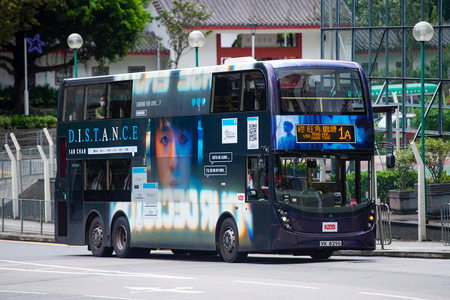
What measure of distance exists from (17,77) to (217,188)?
42.9 m

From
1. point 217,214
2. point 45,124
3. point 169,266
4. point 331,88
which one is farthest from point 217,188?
point 45,124

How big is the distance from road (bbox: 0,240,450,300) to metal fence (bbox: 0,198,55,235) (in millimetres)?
11220

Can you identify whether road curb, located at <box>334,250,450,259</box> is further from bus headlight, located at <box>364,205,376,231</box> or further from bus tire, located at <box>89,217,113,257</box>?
bus tire, located at <box>89,217,113,257</box>

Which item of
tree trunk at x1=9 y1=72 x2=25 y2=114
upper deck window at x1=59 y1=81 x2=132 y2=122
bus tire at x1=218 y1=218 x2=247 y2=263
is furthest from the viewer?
tree trunk at x1=9 y1=72 x2=25 y2=114

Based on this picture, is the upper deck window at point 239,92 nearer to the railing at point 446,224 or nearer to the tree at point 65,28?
the railing at point 446,224

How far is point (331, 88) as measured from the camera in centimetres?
1889

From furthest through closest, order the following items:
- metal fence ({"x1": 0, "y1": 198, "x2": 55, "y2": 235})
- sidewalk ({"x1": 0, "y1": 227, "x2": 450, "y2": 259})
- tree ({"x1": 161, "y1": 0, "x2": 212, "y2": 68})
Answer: tree ({"x1": 161, "y1": 0, "x2": 212, "y2": 68})
metal fence ({"x1": 0, "y1": 198, "x2": 55, "y2": 235})
sidewalk ({"x1": 0, "y1": 227, "x2": 450, "y2": 259})

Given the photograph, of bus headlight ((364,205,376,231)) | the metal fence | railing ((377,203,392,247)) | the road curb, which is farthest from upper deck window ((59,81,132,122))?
the metal fence

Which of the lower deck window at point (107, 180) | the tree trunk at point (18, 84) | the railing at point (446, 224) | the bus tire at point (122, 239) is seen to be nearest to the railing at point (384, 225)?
the railing at point (446, 224)

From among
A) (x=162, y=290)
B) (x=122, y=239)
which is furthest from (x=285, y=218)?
(x=122, y=239)

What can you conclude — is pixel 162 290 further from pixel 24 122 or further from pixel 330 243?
pixel 24 122

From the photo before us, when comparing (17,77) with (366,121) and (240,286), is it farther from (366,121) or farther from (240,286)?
(240,286)

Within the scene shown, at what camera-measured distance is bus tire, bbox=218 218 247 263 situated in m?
19.3

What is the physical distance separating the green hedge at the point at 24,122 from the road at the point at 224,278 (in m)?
31.8
